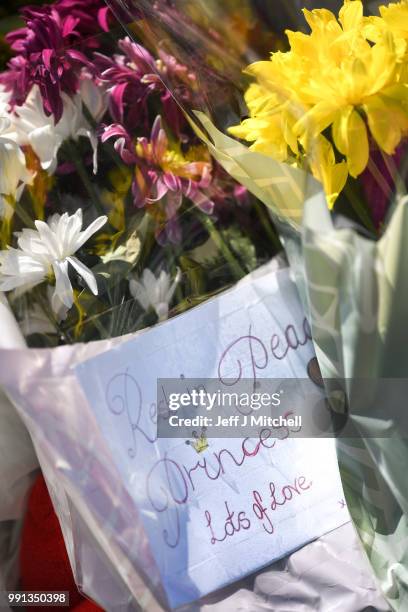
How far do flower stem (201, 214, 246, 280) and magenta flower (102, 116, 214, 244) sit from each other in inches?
0.5

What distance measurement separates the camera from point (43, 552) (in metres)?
0.63

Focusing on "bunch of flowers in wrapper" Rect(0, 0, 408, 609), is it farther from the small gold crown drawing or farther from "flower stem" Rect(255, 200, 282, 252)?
the small gold crown drawing

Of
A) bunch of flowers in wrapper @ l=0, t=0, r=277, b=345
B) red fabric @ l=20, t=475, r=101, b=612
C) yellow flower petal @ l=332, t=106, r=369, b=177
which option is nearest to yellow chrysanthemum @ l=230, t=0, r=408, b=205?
yellow flower petal @ l=332, t=106, r=369, b=177

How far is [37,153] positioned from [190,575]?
39cm

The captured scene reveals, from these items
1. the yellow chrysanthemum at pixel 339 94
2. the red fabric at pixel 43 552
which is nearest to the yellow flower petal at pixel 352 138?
the yellow chrysanthemum at pixel 339 94

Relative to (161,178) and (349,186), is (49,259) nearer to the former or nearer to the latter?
(161,178)

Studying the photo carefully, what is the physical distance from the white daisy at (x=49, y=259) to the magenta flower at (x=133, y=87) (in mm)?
121

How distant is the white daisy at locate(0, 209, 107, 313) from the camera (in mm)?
596

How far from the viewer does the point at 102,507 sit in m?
0.53

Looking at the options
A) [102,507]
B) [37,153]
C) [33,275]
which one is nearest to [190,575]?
[102,507]

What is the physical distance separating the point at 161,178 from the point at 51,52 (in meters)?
0.15

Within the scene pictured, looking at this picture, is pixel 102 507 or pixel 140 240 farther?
pixel 140 240

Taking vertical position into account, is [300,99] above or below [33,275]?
above

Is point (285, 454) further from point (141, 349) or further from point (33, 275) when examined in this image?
point (33, 275)
